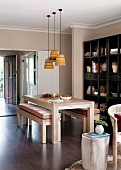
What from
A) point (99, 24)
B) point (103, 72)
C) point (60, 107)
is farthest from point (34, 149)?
point (99, 24)

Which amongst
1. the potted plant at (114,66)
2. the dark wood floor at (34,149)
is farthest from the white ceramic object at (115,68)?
the dark wood floor at (34,149)

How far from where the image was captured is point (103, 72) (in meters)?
6.44

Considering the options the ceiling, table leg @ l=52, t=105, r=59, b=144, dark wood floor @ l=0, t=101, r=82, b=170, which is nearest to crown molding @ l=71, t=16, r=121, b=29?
the ceiling

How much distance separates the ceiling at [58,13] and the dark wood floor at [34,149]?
102 inches

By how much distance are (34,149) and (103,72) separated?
9.82 feet

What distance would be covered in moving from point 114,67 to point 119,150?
11.0ft

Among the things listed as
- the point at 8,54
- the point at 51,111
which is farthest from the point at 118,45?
the point at 8,54

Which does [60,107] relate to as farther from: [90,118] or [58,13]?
[58,13]

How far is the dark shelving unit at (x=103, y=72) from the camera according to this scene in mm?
6000

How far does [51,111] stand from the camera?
15.8 feet

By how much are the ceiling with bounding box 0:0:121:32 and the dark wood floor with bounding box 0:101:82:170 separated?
8.51 ft

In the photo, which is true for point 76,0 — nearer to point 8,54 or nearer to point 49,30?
point 49,30

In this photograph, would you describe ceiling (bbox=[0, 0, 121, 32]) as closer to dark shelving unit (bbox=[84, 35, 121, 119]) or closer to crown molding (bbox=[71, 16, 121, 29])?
crown molding (bbox=[71, 16, 121, 29])

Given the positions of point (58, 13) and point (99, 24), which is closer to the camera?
point (58, 13)
